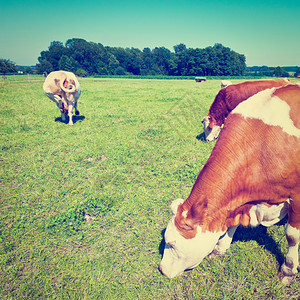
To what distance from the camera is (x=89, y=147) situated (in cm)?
812

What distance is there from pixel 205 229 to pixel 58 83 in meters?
10.8

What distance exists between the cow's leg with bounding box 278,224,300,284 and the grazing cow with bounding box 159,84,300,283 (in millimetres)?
348

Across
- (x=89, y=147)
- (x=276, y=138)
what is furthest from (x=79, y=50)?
(x=276, y=138)

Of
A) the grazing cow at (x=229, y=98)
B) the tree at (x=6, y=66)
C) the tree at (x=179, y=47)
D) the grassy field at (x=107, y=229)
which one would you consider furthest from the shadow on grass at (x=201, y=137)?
the tree at (x=179, y=47)

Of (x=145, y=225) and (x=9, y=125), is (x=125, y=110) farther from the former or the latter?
(x=145, y=225)

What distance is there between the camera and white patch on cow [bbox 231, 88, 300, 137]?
263cm

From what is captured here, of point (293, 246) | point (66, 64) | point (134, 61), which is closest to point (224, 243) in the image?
point (293, 246)

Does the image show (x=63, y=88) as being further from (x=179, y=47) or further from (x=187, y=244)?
(x=179, y=47)

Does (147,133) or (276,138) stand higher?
(276,138)

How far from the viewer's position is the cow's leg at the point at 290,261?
3.03 m

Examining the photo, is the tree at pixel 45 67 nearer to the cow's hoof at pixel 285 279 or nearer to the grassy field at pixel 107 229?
the grassy field at pixel 107 229

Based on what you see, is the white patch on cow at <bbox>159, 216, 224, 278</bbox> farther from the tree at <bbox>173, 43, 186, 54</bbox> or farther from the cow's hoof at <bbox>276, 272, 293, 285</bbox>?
the tree at <bbox>173, 43, 186, 54</bbox>

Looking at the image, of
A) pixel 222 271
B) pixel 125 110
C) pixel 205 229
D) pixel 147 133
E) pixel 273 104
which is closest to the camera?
pixel 205 229

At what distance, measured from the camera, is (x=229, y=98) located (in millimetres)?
7117
